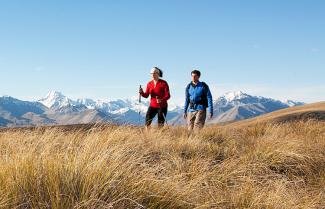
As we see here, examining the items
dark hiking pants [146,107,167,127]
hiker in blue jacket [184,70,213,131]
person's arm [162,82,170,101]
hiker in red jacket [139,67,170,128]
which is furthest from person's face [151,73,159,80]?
hiker in blue jacket [184,70,213,131]

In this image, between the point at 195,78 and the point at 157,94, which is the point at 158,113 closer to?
the point at 157,94

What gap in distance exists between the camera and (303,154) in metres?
8.69

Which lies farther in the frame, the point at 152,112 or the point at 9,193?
the point at 152,112

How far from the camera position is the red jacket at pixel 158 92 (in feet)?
47.0

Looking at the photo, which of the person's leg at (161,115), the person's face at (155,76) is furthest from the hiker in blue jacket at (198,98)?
the person's face at (155,76)

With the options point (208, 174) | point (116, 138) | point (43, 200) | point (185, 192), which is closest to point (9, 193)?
point (43, 200)

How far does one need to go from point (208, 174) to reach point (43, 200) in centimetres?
275

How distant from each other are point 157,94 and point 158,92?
0.23ft

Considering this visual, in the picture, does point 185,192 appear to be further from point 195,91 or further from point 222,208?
point 195,91

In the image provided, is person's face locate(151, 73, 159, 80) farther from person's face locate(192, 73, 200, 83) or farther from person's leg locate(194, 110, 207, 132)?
person's leg locate(194, 110, 207, 132)

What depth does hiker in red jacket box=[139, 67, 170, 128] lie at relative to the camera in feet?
46.9

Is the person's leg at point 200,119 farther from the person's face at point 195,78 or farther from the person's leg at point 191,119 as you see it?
the person's face at point 195,78

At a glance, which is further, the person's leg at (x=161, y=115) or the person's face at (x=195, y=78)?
the person's face at (x=195, y=78)

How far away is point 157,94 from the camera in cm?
1445
